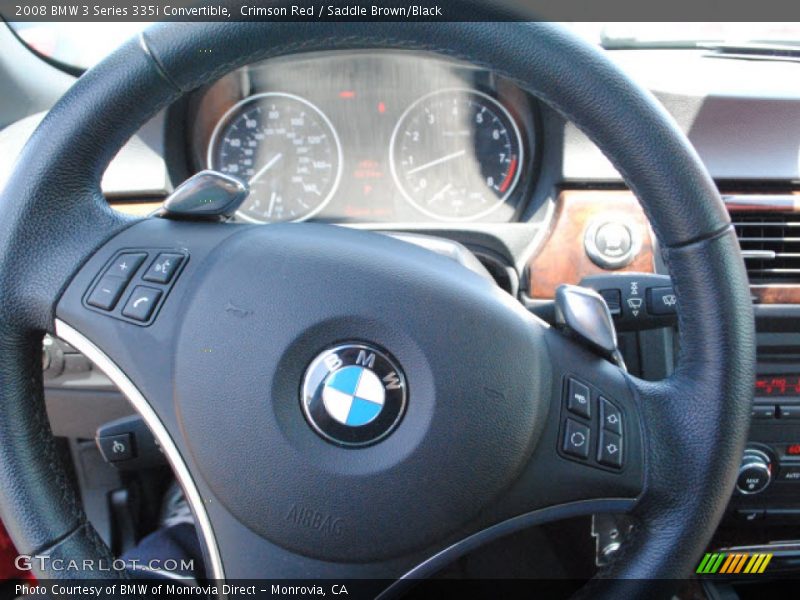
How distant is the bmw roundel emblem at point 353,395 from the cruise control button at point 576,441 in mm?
202

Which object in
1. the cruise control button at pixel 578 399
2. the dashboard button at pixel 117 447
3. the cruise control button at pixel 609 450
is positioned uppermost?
the cruise control button at pixel 578 399

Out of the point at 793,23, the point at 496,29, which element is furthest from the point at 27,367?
the point at 793,23

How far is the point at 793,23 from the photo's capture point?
2.05 meters

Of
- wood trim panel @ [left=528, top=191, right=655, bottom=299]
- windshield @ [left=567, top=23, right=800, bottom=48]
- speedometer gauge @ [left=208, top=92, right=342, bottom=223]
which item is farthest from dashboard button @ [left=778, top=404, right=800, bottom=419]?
speedometer gauge @ [left=208, top=92, right=342, bottom=223]

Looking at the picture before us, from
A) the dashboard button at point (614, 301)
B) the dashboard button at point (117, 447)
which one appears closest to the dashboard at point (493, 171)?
the dashboard button at point (614, 301)

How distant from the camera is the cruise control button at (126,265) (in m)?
1.03

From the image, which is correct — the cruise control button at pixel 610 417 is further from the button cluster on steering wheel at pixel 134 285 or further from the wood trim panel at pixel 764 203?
the wood trim panel at pixel 764 203

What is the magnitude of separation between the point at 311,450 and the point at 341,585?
→ 0.17 m

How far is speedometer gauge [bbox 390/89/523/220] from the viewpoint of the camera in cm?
215

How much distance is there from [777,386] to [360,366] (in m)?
1.33

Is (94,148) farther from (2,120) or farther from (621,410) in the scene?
(2,120)

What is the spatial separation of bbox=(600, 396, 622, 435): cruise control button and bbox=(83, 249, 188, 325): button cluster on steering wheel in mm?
543

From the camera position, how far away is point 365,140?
2.20 meters

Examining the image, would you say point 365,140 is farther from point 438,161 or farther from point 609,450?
point 609,450
